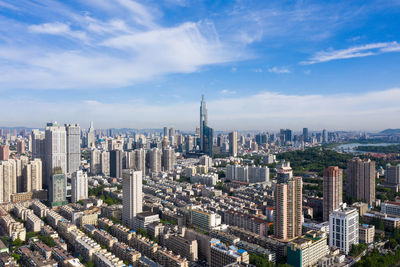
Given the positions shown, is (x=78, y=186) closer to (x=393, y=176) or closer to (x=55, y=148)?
(x=55, y=148)

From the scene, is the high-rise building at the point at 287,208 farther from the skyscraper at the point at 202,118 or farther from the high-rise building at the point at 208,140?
the skyscraper at the point at 202,118

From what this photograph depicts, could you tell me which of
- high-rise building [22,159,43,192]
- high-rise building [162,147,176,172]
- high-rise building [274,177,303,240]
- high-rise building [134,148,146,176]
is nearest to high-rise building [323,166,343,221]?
high-rise building [274,177,303,240]

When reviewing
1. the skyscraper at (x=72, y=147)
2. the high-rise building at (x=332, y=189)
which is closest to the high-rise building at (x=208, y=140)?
the skyscraper at (x=72, y=147)

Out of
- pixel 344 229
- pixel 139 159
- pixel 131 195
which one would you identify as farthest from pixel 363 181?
pixel 139 159

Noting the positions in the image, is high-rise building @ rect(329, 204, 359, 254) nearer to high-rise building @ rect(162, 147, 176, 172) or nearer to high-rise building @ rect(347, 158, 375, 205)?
high-rise building @ rect(347, 158, 375, 205)

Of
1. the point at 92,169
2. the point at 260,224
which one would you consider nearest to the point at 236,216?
the point at 260,224

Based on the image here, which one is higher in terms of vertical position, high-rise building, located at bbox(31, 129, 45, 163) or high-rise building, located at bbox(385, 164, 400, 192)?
high-rise building, located at bbox(31, 129, 45, 163)
